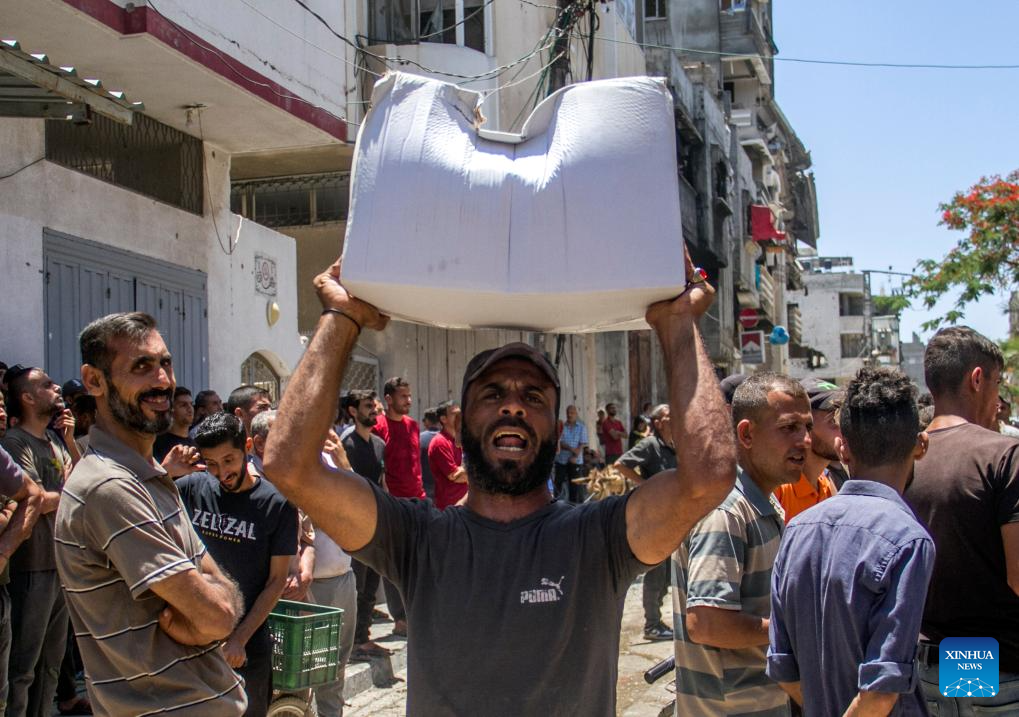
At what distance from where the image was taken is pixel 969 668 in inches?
143

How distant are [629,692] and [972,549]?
441 cm

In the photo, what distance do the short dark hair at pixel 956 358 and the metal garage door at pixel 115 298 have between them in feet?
21.2

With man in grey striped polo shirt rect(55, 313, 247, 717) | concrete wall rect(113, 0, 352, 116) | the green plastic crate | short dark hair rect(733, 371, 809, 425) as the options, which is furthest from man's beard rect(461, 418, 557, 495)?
concrete wall rect(113, 0, 352, 116)

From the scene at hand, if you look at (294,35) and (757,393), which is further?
(294,35)

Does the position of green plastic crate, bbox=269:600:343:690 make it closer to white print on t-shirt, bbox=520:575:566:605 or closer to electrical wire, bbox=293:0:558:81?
white print on t-shirt, bbox=520:575:566:605

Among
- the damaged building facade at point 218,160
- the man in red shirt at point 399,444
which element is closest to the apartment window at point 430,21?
the damaged building facade at point 218,160

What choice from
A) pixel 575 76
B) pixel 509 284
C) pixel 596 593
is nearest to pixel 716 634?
pixel 596 593

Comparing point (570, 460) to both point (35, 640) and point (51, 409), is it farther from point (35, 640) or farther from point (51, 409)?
point (35, 640)

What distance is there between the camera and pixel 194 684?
10.4ft

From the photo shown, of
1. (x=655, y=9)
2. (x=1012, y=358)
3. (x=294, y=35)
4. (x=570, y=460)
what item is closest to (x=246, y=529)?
(x=294, y=35)

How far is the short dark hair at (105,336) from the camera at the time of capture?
3412mm

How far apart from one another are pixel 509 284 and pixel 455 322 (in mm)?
480

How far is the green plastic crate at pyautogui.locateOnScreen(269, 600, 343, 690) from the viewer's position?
16.8 feet

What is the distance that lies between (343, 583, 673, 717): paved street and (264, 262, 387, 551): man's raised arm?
4.03 m
